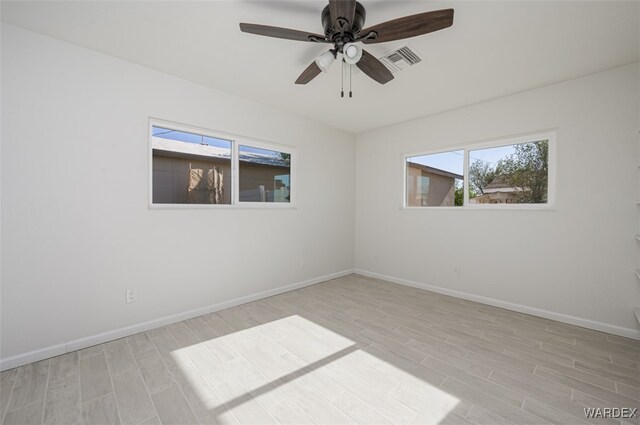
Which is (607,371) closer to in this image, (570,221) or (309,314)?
(570,221)

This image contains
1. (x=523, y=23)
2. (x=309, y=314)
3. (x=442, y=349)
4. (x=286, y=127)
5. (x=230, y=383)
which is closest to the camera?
(x=230, y=383)

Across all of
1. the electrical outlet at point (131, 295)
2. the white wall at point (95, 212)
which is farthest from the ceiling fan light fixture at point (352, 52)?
the electrical outlet at point (131, 295)

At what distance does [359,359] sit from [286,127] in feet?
9.99

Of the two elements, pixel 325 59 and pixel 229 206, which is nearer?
pixel 325 59

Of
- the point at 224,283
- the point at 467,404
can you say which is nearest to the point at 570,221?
the point at 467,404

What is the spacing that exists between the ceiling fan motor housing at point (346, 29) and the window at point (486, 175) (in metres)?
2.56

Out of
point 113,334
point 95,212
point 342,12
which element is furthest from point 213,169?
point 342,12

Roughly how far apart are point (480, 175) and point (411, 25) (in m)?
2.57

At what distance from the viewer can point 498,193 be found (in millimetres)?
3428

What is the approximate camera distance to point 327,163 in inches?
176

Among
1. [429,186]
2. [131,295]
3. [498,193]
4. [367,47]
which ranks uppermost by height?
[367,47]

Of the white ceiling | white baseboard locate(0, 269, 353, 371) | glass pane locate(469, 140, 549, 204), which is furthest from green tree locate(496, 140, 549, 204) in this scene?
white baseboard locate(0, 269, 353, 371)

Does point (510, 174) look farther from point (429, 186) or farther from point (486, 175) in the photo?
point (429, 186)

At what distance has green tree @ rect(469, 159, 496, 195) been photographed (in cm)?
352
